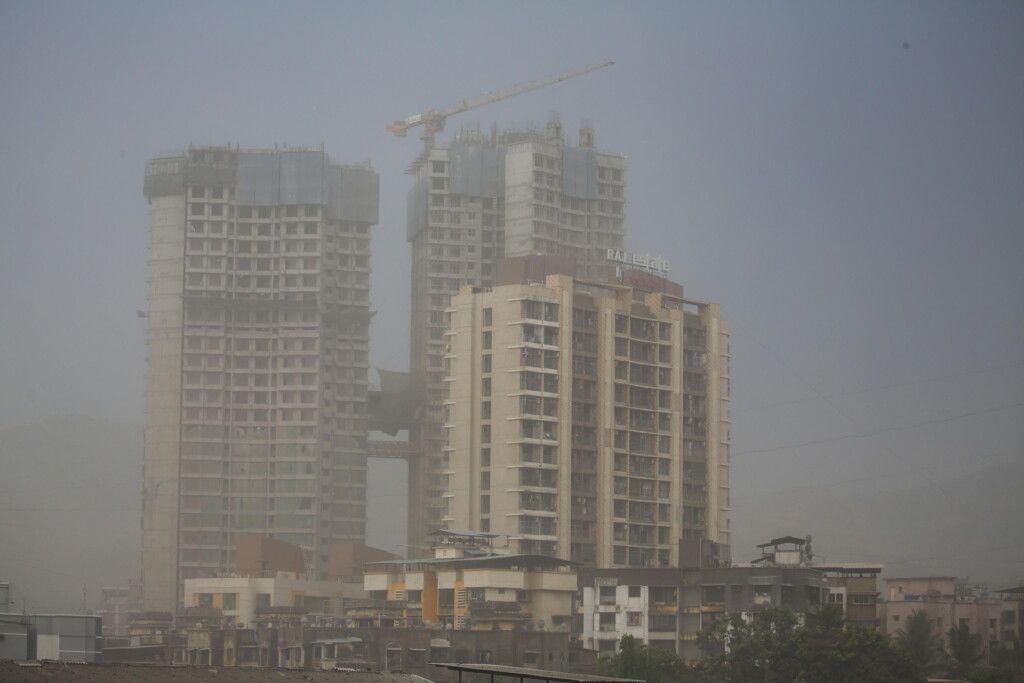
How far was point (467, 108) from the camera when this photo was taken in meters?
178

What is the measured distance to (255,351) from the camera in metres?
149

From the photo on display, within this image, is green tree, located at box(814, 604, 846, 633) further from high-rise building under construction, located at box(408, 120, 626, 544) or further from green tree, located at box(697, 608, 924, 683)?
high-rise building under construction, located at box(408, 120, 626, 544)

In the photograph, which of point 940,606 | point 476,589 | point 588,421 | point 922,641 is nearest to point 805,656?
point 476,589

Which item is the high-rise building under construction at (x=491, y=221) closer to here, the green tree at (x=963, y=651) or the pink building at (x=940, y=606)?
the pink building at (x=940, y=606)

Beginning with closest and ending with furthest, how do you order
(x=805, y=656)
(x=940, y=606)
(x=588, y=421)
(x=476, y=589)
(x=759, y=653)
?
(x=805, y=656) < (x=759, y=653) < (x=476, y=589) < (x=588, y=421) < (x=940, y=606)

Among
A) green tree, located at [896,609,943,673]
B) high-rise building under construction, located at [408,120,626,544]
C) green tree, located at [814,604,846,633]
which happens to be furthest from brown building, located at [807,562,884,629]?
high-rise building under construction, located at [408,120,626,544]

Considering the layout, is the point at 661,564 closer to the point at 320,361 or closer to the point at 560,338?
the point at 560,338

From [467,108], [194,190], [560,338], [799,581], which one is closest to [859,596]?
[799,581]

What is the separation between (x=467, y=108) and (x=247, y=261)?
127 ft

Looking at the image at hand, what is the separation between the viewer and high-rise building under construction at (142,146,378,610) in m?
145

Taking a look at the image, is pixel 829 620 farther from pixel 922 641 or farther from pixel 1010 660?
pixel 1010 660

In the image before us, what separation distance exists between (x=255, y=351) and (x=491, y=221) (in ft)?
83.9

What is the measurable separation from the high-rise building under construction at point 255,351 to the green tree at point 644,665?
Answer: 68390 mm

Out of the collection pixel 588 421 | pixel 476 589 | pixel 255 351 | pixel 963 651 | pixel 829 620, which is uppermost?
pixel 255 351
